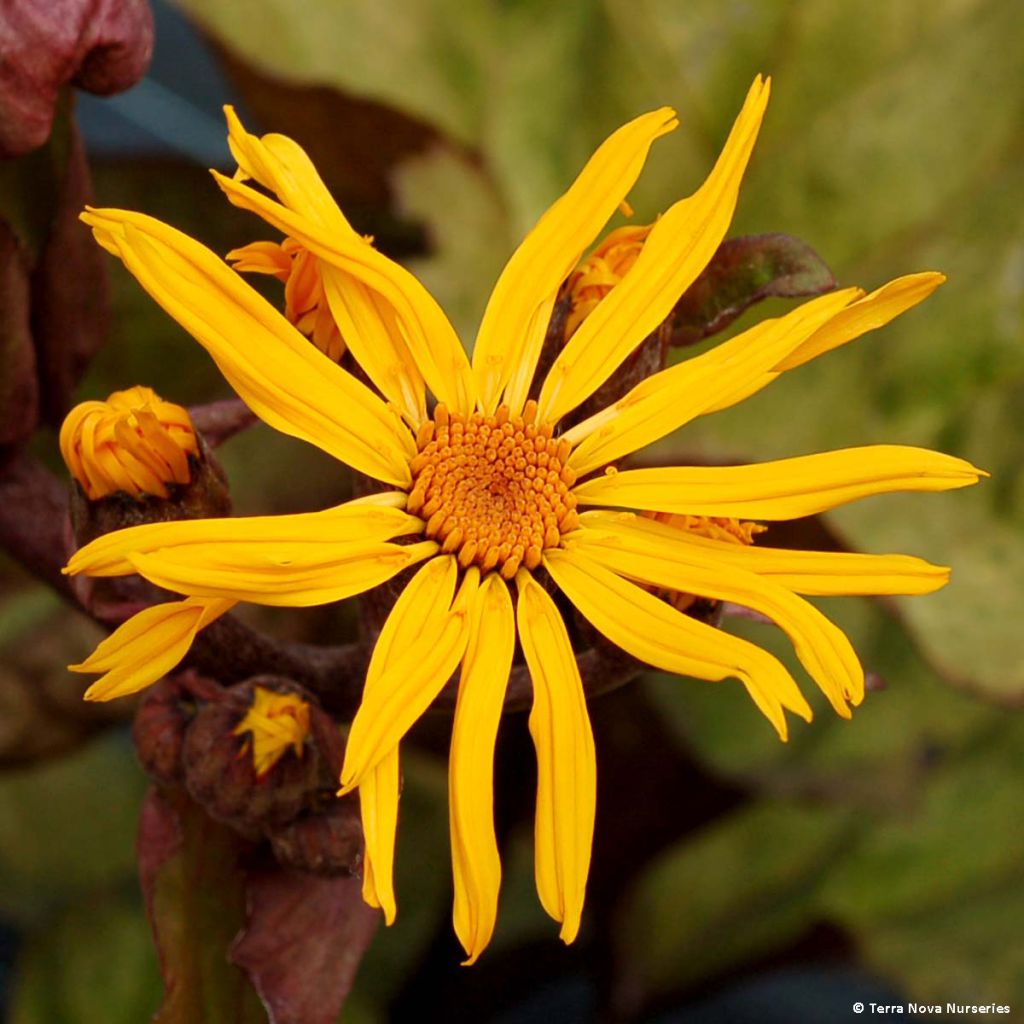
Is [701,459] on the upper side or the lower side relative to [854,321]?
lower

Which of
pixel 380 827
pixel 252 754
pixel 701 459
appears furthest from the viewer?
pixel 701 459

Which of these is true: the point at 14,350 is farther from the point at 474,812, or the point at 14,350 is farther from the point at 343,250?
the point at 474,812

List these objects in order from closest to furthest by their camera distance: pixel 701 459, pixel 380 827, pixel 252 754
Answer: pixel 380 827
pixel 252 754
pixel 701 459

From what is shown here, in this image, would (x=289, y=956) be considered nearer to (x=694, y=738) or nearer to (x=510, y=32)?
(x=694, y=738)

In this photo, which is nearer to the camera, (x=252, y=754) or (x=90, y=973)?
(x=252, y=754)

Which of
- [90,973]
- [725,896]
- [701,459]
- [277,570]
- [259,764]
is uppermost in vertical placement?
[277,570]

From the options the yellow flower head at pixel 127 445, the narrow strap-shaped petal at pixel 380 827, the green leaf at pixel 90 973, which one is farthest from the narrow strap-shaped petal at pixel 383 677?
the green leaf at pixel 90 973

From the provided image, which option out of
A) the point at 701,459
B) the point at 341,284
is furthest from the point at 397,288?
the point at 701,459
